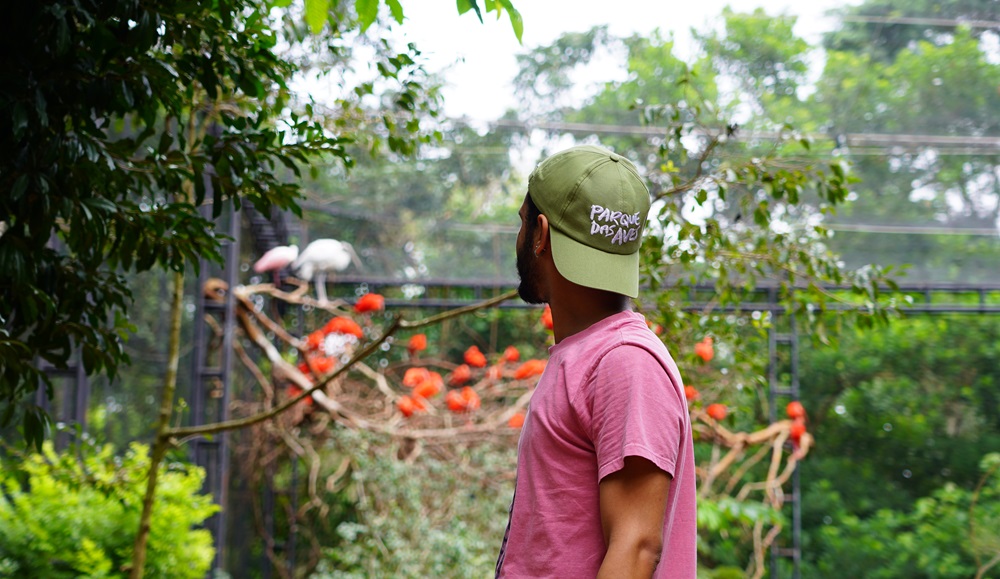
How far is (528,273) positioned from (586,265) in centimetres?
10

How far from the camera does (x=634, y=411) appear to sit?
1085 mm

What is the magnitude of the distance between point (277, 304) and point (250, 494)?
141cm

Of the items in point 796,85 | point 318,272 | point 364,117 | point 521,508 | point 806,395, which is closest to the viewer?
point 521,508

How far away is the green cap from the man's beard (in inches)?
2.2

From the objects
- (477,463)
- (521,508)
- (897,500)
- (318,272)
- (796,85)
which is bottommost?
(897,500)

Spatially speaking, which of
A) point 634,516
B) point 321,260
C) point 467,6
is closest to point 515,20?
point 467,6

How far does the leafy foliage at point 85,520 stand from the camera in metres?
2.82

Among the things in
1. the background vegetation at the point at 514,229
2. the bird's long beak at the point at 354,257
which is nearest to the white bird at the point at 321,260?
the bird's long beak at the point at 354,257

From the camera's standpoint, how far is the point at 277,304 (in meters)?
7.56

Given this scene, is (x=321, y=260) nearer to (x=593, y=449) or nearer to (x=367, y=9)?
(x=367, y=9)

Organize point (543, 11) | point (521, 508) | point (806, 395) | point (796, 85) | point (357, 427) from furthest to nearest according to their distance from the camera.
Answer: point (806, 395), point (796, 85), point (543, 11), point (357, 427), point (521, 508)

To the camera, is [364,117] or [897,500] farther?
[897,500]

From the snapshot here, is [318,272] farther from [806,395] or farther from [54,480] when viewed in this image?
[806,395]

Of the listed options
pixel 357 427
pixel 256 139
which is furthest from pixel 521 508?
pixel 357 427
